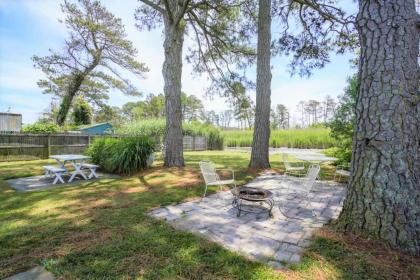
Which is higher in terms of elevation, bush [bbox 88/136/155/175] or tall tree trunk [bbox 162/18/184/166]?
tall tree trunk [bbox 162/18/184/166]

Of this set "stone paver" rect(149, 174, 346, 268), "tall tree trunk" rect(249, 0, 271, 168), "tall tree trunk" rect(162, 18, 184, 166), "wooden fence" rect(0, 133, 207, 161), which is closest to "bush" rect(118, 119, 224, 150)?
"wooden fence" rect(0, 133, 207, 161)

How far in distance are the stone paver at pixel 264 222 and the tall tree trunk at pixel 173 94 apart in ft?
11.4

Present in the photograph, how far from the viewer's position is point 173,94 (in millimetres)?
8281

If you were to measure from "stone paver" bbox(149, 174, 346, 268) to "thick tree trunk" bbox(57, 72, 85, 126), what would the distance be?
17876mm

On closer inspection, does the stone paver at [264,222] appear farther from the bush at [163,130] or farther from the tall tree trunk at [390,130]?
the bush at [163,130]

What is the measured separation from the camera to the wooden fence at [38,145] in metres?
10.9

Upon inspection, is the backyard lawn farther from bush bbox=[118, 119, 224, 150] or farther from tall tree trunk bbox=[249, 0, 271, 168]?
bush bbox=[118, 119, 224, 150]

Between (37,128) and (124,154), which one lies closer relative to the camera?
(124,154)

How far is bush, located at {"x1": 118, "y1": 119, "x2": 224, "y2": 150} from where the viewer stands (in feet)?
57.1

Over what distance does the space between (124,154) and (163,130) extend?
31.6ft

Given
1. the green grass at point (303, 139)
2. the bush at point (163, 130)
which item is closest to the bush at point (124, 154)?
the bush at point (163, 130)

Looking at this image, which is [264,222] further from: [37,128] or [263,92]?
[37,128]

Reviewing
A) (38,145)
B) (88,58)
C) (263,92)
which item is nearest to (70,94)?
(88,58)

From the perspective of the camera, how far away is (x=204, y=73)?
12234mm
